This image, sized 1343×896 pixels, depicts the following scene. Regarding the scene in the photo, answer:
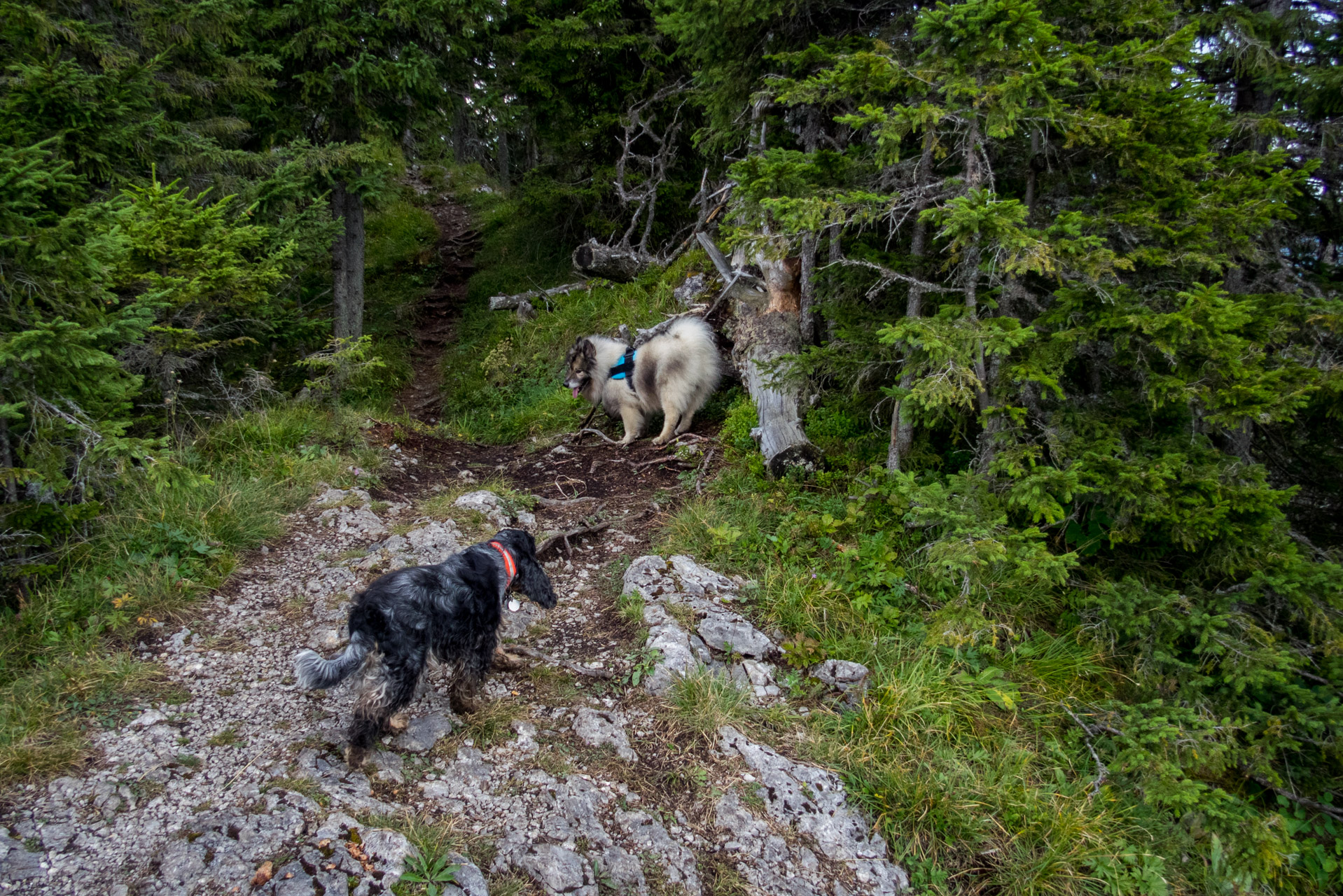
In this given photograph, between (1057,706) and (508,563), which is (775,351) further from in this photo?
(1057,706)

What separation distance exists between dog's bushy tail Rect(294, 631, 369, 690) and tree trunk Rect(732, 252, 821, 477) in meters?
3.82

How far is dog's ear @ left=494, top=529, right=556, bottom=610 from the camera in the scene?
4.10 metres

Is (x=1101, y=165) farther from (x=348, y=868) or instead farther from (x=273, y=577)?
(x=273, y=577)

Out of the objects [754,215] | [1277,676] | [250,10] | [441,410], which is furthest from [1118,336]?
[250,10]

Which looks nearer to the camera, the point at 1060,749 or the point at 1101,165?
the point at 1060,749

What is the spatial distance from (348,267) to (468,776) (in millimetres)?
9253

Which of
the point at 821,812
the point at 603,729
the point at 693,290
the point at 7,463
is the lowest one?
the point at 821,812

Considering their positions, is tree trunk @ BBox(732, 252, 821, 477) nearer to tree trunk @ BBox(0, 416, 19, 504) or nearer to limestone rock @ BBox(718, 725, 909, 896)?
limestone rock @ BBox(718, 725, 909, 896)

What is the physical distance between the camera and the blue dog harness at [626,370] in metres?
8.07

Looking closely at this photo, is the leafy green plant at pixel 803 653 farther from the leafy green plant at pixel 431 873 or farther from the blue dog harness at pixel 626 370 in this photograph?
the blue dog harness at pixel 626 370

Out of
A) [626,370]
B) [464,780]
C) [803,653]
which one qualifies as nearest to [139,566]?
[464,780]

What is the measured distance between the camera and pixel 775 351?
6.88 meters

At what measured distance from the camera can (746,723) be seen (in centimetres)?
380

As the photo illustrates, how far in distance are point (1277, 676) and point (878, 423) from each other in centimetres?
320
